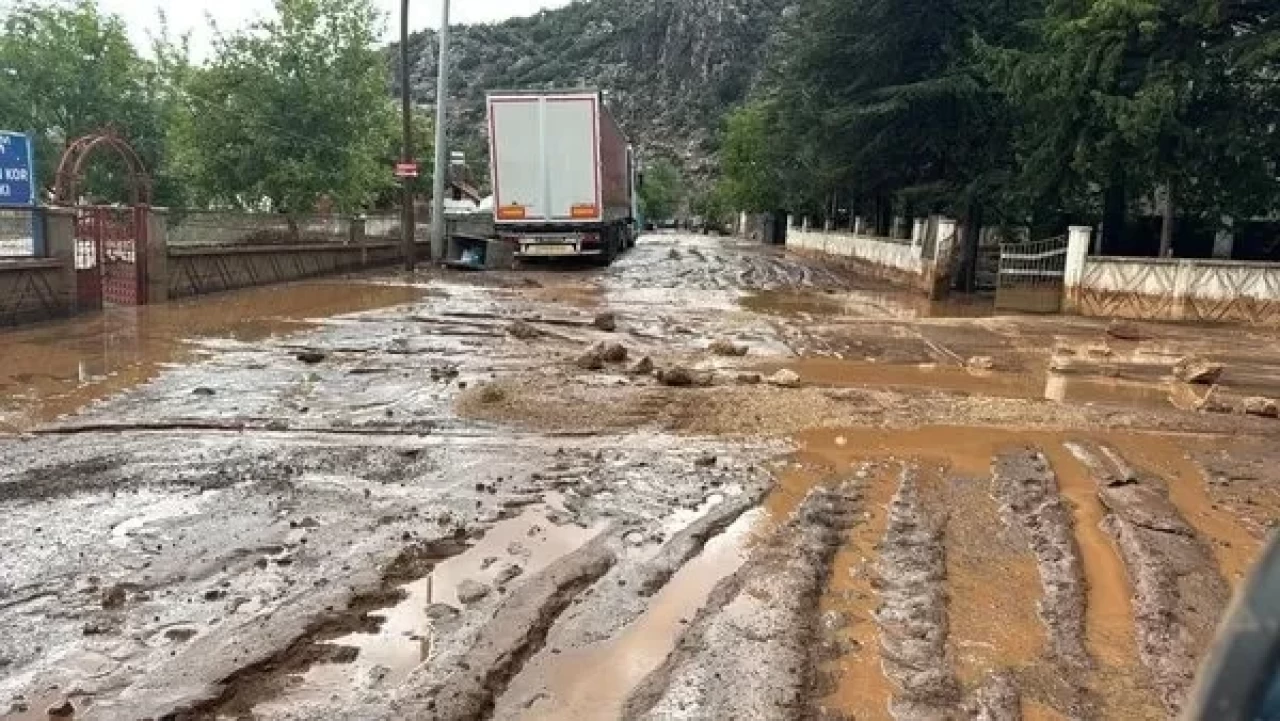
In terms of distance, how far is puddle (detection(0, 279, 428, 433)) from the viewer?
8797mm

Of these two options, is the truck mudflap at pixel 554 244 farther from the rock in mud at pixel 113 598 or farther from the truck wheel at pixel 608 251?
the rock in mud at pixel 113 598

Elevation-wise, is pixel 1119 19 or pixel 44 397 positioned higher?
pixel 1119 19

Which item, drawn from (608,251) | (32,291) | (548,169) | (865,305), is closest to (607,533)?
(32,291)

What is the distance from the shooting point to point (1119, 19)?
1770 cm

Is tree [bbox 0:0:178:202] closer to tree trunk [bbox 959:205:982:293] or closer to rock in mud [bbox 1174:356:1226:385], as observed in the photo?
tree trunk [bbox 959:205:982:293]

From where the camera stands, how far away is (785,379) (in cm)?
996

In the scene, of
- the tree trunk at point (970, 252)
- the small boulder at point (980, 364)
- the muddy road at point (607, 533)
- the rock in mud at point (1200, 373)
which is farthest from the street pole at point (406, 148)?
the rock in mud at point (1200, 373)

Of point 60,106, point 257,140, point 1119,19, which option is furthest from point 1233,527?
point 60,106

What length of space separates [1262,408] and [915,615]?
6688 mm

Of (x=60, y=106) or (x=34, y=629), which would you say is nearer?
(x=34, y=629)

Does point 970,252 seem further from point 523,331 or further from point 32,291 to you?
point 32,291

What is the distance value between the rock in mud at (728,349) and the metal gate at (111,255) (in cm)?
896

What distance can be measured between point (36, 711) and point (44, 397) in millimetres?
6241

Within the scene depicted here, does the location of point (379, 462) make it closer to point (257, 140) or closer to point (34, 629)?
point (34, 629)
